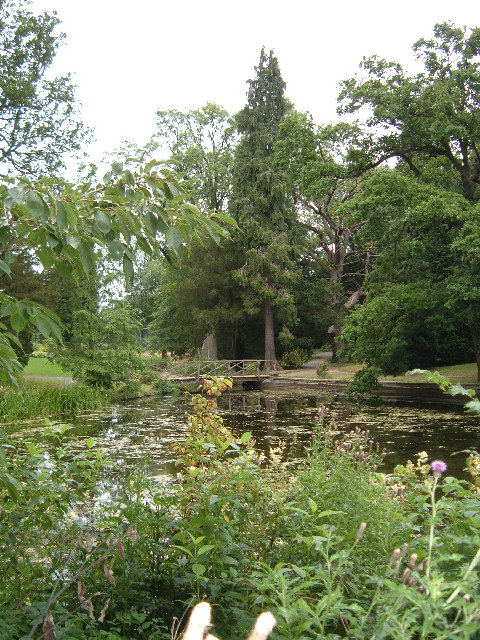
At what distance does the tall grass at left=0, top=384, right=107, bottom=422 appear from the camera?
14.3 meters

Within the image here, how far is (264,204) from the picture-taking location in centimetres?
3064

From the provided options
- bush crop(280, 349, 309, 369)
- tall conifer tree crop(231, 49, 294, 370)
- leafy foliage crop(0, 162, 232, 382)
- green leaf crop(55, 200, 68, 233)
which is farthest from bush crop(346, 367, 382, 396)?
green leaf crop(55, 200, 68, 233)

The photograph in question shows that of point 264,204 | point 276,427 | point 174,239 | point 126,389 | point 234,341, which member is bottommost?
point 276,427

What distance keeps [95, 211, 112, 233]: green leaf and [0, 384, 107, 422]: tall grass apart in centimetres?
1195

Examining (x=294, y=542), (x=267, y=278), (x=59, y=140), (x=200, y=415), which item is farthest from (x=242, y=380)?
(x=294, y=542)

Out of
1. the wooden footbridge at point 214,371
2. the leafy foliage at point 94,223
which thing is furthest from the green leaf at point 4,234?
the wooden footbridge at point 214,371

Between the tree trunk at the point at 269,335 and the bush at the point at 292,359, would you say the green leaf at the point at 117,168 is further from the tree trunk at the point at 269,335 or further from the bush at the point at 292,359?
the bush at the point at 292,359

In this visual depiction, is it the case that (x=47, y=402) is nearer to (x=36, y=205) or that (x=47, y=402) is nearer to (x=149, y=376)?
(x=149, y=376)

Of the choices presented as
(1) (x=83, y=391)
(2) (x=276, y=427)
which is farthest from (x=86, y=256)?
(1) (x=83, y=391)

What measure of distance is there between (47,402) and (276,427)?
6.51 m

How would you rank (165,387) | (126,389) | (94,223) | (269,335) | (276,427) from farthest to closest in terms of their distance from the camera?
(269,335)
(165,387)
(126,389)
(276,427)
(94,223)

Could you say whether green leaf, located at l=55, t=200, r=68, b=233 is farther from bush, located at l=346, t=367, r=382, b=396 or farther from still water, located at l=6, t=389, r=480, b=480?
bush, located at l=346, t=367, r=382, b=396

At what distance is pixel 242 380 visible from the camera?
27266 millimetres

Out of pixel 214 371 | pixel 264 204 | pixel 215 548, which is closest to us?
pixel 215 548
